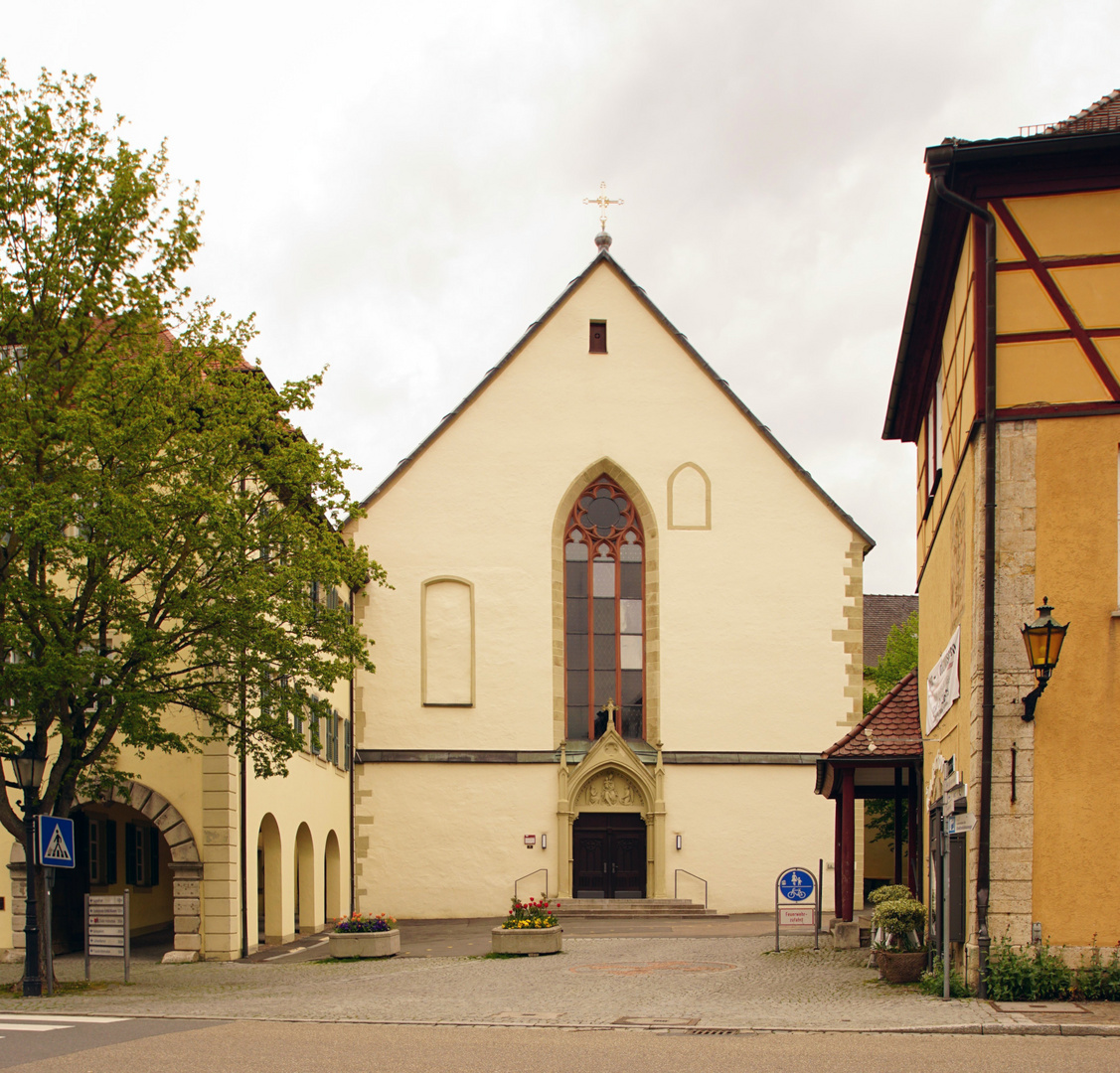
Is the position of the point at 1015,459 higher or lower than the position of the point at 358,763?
higher

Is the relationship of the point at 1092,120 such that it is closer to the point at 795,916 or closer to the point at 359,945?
the point at 795,916

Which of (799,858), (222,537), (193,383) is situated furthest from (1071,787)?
(799,858)

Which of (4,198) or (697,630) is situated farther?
(697,630)

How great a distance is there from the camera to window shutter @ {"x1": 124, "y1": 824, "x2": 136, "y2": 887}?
27656 mm

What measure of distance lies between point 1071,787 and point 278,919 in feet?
51.8

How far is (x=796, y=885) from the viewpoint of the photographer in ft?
66.8

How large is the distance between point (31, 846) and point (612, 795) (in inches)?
717

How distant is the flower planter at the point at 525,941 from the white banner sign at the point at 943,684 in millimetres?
6564

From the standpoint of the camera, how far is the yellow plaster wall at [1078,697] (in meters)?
13.0

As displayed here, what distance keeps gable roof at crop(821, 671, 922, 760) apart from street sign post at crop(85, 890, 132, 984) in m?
9.80

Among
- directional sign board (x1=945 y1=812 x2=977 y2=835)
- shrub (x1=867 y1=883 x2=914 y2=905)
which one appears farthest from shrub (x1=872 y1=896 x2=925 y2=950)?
directional sign board (x1=945 y1=812 x2=977 y2=835)

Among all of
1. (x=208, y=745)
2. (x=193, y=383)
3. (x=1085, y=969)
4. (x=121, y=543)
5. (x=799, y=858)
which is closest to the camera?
(x=1085, y=969)

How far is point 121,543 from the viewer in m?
16.2

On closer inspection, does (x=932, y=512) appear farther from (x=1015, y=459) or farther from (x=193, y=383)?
(x=193, y=383)
